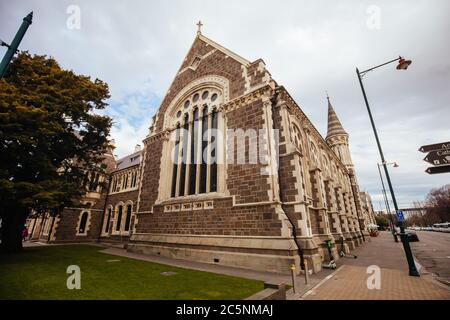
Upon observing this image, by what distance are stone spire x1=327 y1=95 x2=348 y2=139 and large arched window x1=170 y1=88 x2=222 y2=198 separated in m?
33.3

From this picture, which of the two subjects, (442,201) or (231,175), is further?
(442,201)

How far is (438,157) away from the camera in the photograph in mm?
8117

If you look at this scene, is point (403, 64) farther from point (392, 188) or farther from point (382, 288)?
point (382, 288)

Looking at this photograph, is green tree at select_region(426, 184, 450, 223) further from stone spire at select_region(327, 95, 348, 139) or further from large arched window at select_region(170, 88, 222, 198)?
large arched window at select_region(170, 88, 222, 198)

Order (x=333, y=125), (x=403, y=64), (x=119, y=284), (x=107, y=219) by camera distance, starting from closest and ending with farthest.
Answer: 1. (x=119, y=284)
2. (x=403, y=64)
3. (x=107, y=219)
4. (x=333, y=125)

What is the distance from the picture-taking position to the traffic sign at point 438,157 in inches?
314

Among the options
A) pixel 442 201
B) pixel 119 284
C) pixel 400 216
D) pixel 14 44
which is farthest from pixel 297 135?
pixel 442 201

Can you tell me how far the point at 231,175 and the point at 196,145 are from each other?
4410 millimetres

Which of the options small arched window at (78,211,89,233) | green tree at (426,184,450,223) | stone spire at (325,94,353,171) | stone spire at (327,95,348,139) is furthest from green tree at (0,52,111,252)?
green tree at (426,184,450,223)

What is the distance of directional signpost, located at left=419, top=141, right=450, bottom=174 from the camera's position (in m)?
7.99

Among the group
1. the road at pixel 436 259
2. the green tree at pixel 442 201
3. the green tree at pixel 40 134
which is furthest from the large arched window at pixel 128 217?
the green tree at pixel 442 201

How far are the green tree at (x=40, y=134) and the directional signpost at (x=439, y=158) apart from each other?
15999mm
